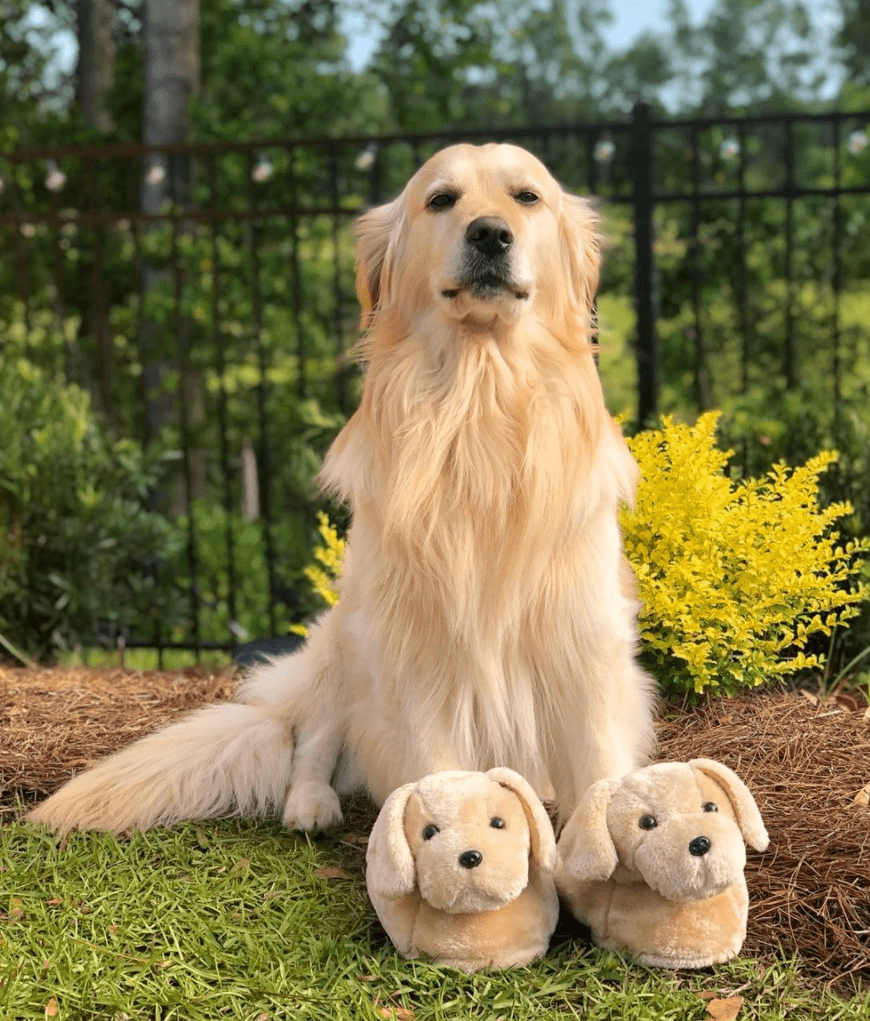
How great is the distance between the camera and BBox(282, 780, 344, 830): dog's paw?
2.93 m

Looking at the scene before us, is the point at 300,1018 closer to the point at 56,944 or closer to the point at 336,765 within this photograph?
the point at 56,944

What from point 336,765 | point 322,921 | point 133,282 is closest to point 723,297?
point 133,282

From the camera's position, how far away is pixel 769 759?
308cm

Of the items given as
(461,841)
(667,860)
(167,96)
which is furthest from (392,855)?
(167,96)

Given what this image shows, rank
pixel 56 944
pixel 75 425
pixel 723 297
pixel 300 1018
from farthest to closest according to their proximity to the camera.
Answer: pixel 723 297
pixel 75 425
pixel 56 944
pixel 300 1018

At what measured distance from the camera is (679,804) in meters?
2.27

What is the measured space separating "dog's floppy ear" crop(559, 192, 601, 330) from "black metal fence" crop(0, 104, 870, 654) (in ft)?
7.60

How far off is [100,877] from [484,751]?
0.95 m

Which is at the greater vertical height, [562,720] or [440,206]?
[440,206]

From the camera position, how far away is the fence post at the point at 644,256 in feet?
16.1

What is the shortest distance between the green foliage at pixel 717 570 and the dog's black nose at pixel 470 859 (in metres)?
1.16

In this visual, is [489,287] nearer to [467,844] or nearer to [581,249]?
[581,249]

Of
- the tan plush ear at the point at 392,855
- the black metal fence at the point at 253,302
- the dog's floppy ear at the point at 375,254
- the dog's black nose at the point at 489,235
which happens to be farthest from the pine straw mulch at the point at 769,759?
the black metal fence at the point at 253,302

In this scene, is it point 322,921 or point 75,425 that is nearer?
point 322,921
